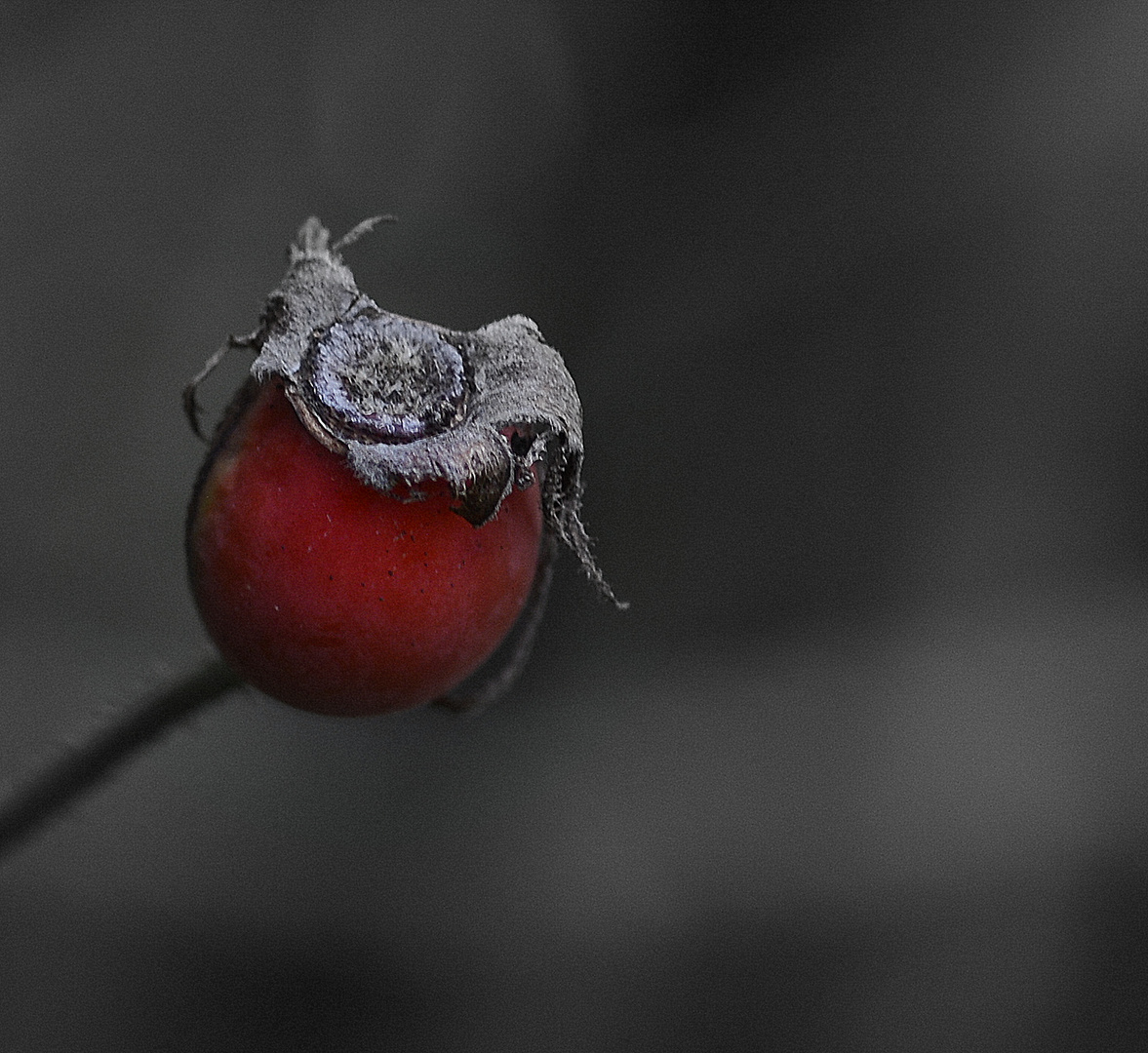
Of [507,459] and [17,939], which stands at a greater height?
[17,939]

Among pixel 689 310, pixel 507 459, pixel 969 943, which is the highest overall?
pixel 689 310

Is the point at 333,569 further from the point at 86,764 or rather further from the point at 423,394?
the point at 86,764

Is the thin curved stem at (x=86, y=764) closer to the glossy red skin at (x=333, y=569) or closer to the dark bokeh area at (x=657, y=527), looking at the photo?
the glossy red skin at (x=333, y=569)

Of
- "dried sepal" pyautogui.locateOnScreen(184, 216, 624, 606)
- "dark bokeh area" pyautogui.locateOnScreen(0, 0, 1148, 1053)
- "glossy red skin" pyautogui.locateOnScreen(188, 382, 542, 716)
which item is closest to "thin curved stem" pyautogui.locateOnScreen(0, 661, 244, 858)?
"glossy red skin" pyautogui.locateOnScreen(188, 382, 542, 716)

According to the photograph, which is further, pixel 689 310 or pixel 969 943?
pixel 689 310

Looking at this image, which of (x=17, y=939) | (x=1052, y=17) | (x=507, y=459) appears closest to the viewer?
(x=507, y=459)

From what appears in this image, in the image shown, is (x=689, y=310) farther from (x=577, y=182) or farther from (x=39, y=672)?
(x=39, y=672)

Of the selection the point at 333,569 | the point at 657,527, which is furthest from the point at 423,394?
the point at 657,527

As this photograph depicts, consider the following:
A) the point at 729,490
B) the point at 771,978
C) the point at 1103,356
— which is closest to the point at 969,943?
the point at 771,978

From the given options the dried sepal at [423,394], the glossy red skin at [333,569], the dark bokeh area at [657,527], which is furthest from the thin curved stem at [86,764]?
the dark bokeh area at [657,527]
